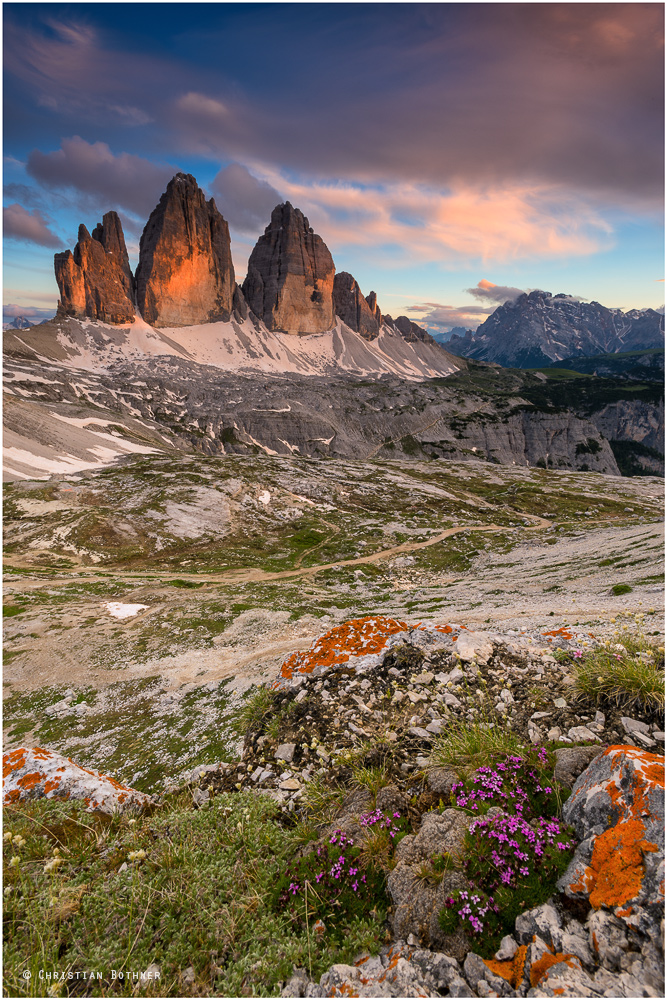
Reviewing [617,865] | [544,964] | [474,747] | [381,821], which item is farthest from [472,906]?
[474,747]

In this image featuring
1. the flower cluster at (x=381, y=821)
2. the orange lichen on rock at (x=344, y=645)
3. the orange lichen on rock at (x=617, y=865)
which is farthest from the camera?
the orange lichen on rock at (x=344, y=645)

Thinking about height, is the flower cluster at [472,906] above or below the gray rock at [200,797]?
above

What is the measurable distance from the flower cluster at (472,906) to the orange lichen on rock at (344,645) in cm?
717

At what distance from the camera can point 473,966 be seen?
421 cm

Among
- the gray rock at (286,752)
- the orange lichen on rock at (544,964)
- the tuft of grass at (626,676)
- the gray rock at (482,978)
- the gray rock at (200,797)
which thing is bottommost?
the gray rock at (200,797)

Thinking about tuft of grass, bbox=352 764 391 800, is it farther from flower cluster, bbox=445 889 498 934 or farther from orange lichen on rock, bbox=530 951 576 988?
orange lichen on rock, bbox=530 951 576 988

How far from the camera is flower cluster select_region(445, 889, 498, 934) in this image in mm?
4514

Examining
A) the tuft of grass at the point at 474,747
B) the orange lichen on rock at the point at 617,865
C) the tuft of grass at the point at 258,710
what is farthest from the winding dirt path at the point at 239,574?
the orange lichen on rock at the point at 617,865

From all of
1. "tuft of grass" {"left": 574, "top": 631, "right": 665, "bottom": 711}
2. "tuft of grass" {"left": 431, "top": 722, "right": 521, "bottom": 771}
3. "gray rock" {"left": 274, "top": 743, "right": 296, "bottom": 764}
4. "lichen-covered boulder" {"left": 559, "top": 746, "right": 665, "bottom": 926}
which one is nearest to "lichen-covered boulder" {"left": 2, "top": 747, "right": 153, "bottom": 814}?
"gray rock" {"left": 274, "top": 743, "right": 296, "bottom": 764}

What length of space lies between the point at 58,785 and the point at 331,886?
18.5 ft

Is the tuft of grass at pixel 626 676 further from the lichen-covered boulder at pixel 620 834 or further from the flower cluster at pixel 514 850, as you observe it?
the flower cluster at pixel 514 850

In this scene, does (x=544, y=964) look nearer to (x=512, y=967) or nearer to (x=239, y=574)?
(x=512, y=967)

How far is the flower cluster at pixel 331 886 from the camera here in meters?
5.33

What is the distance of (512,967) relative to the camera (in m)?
4.14
